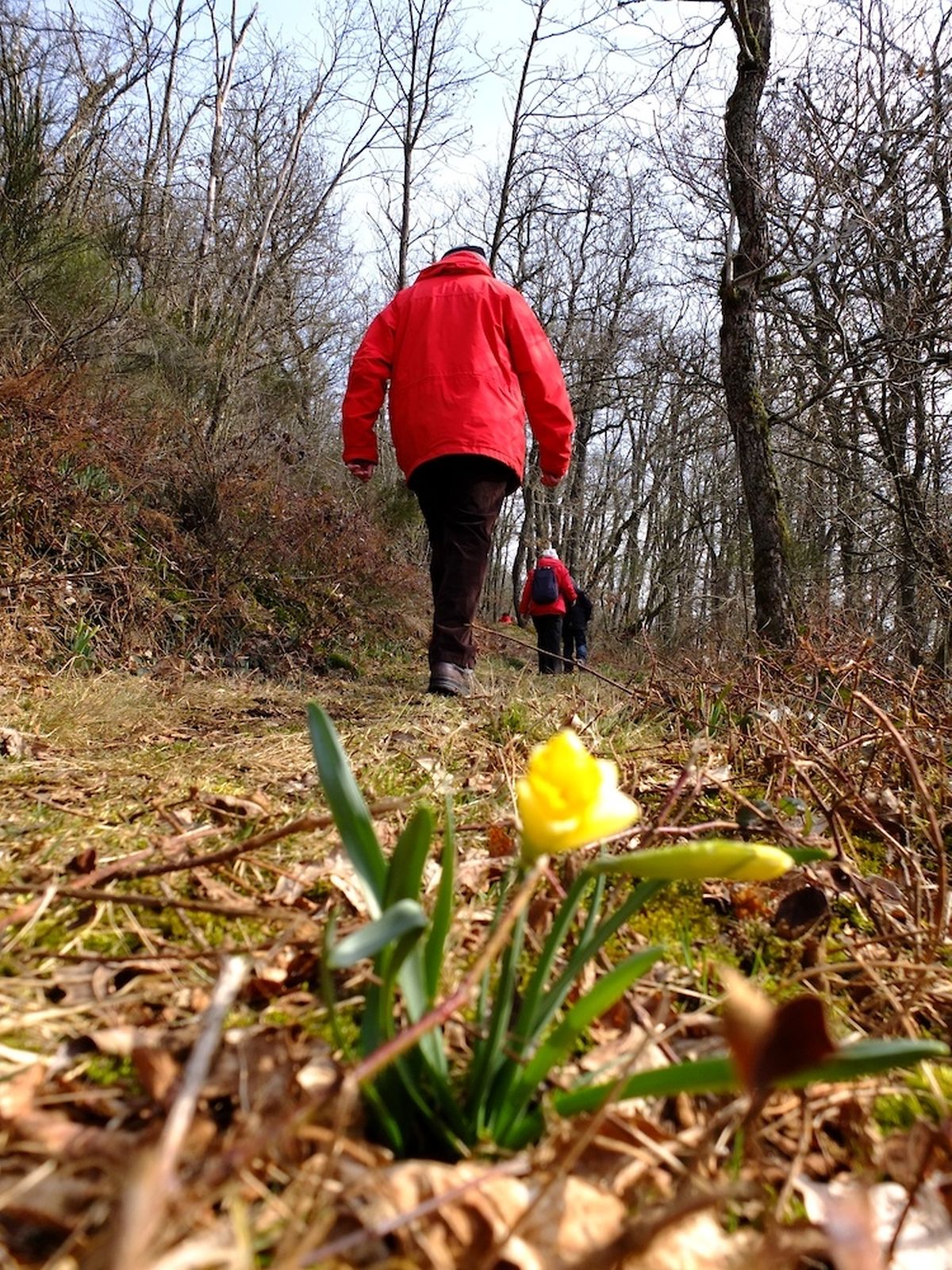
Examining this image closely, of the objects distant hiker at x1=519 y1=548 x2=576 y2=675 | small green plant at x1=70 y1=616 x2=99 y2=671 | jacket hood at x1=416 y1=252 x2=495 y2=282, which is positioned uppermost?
jacket hood at x1=416 y1=252 x2=495 y2=282

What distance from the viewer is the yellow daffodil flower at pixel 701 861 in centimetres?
67

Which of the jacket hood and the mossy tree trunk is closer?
the jacket hood

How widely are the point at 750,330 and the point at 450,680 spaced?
164 inches

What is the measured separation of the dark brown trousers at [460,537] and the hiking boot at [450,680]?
4 cm

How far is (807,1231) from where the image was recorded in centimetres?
60

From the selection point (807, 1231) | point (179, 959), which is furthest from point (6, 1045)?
point (807, 1231)

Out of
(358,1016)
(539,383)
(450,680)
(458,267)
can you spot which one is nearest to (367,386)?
(458,267)

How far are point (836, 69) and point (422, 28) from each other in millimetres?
10701

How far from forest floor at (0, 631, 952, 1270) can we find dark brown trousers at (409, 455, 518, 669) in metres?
1.88

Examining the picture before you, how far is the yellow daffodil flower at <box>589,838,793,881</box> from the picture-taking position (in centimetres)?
67

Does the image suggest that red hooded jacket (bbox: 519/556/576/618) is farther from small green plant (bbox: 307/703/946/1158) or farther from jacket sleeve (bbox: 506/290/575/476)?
small green plant (bbox: 307/703/946/1158)

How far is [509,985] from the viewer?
67 centimetres

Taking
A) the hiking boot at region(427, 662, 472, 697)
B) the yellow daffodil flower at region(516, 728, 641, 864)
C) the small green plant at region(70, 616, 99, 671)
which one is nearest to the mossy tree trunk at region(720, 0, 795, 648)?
the hiking boot at region(427, 662, 472, 697)

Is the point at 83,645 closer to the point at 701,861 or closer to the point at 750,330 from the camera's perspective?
the point at 701,861
